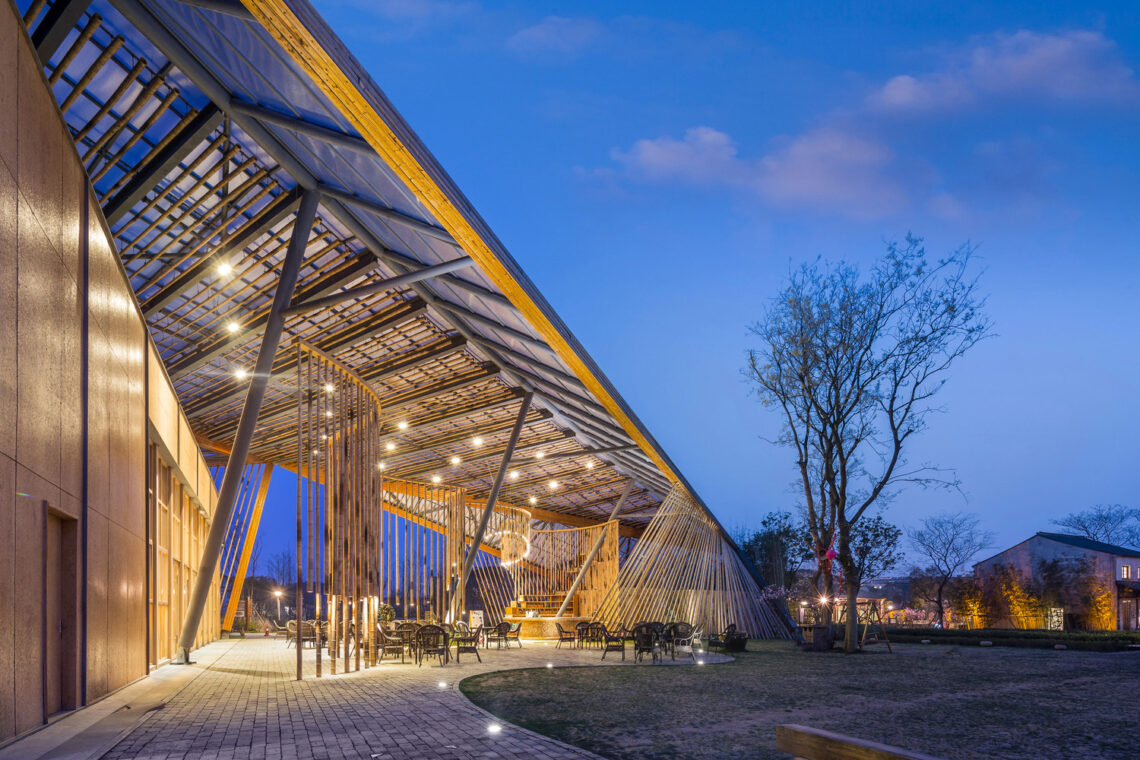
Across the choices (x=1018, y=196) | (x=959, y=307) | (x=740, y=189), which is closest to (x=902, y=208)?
(x=1018, y=196)

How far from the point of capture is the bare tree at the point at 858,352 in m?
18.0

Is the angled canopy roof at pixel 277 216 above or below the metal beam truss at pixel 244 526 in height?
above

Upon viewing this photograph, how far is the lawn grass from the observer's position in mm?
5820

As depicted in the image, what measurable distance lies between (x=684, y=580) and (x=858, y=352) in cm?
660

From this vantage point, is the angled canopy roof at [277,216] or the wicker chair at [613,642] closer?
the angled canopy roof at [277,216]

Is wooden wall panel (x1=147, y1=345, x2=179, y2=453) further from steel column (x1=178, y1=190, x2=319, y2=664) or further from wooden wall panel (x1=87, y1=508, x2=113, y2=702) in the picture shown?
wooden wall panel (x1=87, y1=508, x2=113, y2=702)

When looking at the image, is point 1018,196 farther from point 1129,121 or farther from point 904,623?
point 904,623

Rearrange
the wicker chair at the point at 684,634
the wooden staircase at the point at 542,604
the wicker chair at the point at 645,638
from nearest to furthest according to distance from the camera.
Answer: the wicker chair at the point at 645,638 → the wicker chair at the point at 684,634 → the wooden staircase at the point at 542,604

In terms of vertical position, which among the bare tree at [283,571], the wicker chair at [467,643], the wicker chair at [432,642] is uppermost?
the wicker chair at [432,642]

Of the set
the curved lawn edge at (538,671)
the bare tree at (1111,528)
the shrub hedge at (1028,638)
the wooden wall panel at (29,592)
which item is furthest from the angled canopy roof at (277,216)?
the bare tree at (1111,528)

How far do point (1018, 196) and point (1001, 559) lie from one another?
358 feet

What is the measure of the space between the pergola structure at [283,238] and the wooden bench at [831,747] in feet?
15.6

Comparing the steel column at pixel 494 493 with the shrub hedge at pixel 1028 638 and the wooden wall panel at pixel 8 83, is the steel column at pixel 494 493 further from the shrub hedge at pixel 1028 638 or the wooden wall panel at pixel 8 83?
the wooden wall panel at pixel 8 83

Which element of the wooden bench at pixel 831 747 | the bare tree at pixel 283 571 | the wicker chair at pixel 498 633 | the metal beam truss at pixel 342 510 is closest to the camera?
the wooden bench at pixel 831 747
